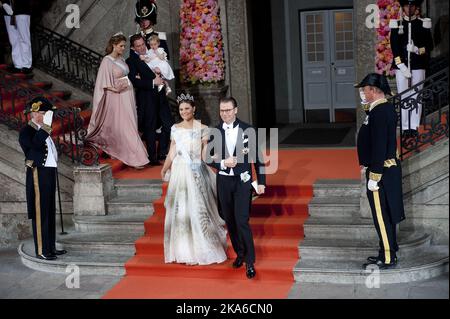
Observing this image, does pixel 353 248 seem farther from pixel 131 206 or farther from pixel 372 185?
pixel 131 206

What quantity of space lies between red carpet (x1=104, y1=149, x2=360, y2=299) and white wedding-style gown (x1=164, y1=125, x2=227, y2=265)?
0.17m

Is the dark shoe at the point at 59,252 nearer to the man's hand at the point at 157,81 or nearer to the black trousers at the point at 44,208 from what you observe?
the black trousers at the point at 44,208

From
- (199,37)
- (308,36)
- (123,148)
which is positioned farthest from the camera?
(308,36)

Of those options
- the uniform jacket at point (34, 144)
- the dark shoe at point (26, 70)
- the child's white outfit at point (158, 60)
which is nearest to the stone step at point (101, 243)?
the uniform jacket at point (34, 144)

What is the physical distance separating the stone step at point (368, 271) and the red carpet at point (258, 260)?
22cm

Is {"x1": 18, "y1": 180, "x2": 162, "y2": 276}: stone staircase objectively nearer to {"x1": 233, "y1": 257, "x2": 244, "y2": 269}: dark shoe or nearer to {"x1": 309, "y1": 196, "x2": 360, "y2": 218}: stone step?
{"x1": 233, "y1": 257, "x2": 244, "y2": 269}: dark shoe

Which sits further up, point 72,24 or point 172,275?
point 72,24

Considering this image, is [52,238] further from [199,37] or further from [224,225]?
[199,37]

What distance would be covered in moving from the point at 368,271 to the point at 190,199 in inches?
82.9

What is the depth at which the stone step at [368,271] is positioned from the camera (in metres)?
9.95

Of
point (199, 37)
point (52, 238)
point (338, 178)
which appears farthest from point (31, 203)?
point (199, 37)

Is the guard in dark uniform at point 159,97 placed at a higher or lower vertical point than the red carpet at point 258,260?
higher

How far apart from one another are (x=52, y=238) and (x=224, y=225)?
208 cm

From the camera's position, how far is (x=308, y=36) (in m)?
17.9
